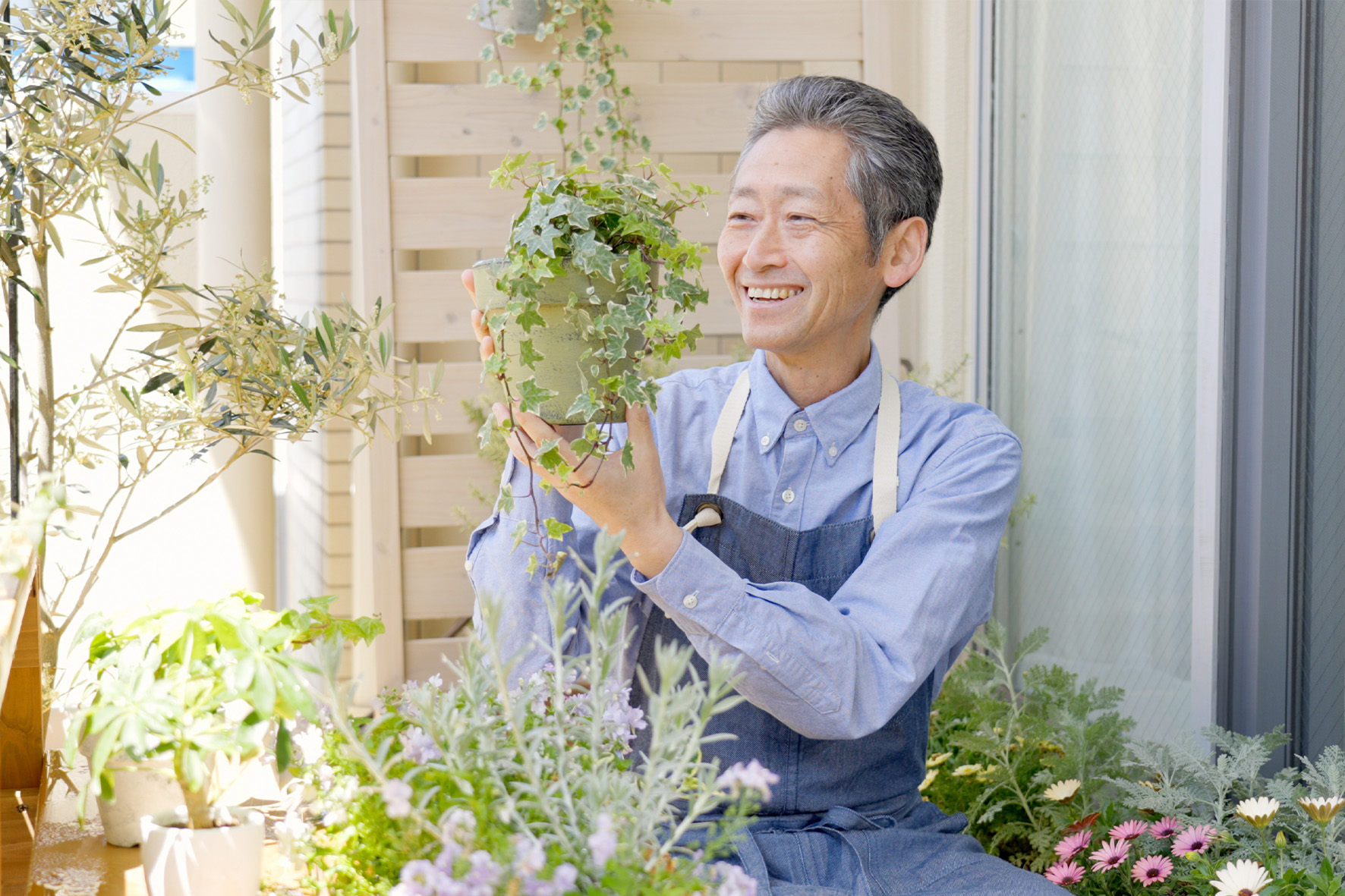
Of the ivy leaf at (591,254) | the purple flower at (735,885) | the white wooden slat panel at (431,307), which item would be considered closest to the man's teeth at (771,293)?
the ivy leaf at (591,254)

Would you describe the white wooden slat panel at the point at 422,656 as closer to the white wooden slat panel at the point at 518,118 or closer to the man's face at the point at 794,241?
the white wooden slat panel at the point at 518,118

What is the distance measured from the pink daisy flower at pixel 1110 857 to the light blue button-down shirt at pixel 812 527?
12.7 inches

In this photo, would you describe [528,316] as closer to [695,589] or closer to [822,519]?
[695,589]

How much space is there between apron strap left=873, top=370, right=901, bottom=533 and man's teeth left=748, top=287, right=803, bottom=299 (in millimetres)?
234

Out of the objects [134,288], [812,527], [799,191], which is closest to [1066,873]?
[812,527]

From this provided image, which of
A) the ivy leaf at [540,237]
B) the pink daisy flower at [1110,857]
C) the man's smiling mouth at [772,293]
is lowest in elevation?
the pink daisy flower at [1110,857]

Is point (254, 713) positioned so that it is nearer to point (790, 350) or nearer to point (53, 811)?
point (53, 811)

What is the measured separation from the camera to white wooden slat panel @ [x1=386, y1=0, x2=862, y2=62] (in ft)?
9.47

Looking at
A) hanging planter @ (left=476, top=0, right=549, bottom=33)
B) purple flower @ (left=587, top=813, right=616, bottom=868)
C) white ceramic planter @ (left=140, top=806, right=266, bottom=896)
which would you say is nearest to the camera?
purple flower @ (left=587, top=813, right=616, bottom=868)

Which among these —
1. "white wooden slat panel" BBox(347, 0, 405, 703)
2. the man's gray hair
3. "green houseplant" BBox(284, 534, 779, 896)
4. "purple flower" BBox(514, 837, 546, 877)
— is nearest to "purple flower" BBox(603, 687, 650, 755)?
"green houseplant" BBox(284, 534, 779, 896)

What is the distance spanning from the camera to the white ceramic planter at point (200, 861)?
1.10 m

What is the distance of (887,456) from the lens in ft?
5.57

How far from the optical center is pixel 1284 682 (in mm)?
1978

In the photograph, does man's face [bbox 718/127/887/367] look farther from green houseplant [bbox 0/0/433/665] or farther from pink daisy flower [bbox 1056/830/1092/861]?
pink daisy flower [bbox 1056/830/1092/861]
